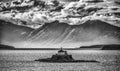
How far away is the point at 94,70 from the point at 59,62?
30866mm

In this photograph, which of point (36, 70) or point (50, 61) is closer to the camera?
point (36, 70)

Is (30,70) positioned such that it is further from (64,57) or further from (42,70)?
(64,57)

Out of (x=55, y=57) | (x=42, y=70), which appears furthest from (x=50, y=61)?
(x=42, y=70)

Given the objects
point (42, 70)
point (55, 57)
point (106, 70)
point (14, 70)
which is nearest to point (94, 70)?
point (106, 70)

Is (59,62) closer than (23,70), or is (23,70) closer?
(23,70)

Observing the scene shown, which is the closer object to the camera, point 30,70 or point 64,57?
point 30,70

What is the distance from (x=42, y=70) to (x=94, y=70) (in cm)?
1659

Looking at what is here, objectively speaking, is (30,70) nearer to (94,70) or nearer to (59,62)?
(94,70)

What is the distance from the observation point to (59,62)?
129875mm

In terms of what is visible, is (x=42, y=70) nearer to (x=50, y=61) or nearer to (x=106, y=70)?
(x=106, y=70)

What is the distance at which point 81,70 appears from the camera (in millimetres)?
101438

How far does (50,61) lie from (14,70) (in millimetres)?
39875

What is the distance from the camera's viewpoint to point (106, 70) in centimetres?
10081

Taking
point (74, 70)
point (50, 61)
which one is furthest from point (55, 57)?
point (74, 70)
